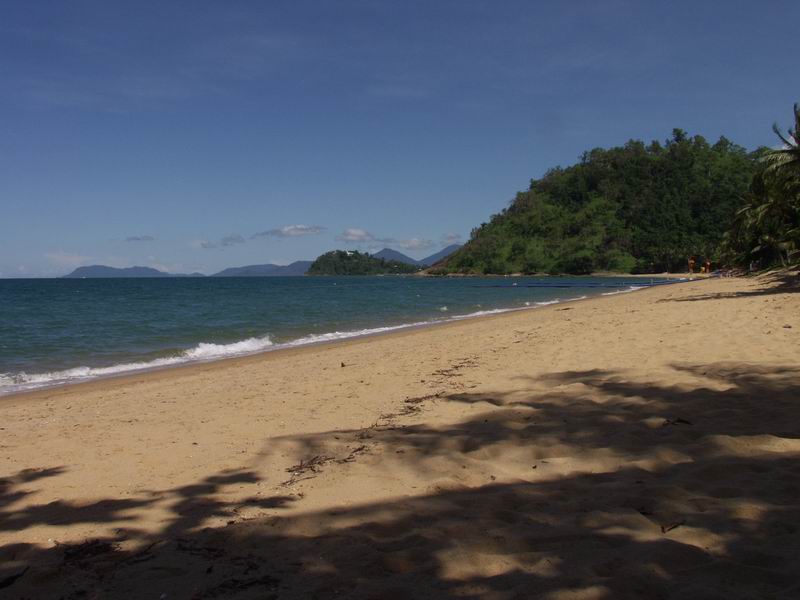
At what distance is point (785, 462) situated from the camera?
3.60 m

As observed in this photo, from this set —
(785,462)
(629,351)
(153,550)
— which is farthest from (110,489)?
(629,351)

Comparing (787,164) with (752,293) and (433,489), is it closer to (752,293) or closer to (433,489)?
(752,293)

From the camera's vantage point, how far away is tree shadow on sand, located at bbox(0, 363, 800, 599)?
96.7 inches

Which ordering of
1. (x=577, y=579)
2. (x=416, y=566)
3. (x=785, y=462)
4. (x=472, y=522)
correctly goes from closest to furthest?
(x=577, y=579)
(x=416, y=566)
(x=472, y=522)
(x=785, y=462)

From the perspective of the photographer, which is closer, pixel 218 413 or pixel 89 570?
pixel 89 570

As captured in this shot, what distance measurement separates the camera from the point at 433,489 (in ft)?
12.0

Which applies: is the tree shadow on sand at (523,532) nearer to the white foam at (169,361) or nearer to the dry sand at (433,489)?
the dry sand at (433,489)

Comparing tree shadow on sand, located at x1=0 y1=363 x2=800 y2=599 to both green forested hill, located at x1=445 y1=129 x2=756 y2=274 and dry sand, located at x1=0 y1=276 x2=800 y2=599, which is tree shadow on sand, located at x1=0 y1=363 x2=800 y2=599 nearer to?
dry sand, located at x1=0 y1=276 x2=800 y2=599

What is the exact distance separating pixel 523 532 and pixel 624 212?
130 meters

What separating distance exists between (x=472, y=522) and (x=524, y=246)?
13391 centimetres

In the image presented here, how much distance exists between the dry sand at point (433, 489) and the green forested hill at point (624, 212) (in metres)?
93.7

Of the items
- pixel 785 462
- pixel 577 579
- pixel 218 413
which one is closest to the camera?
pixel 577 579

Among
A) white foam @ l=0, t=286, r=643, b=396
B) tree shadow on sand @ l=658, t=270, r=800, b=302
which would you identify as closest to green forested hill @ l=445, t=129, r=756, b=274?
tree shadow on sand @ l=658, t=270, r=800, b=302

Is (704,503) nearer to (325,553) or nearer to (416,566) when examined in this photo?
(416,566)
